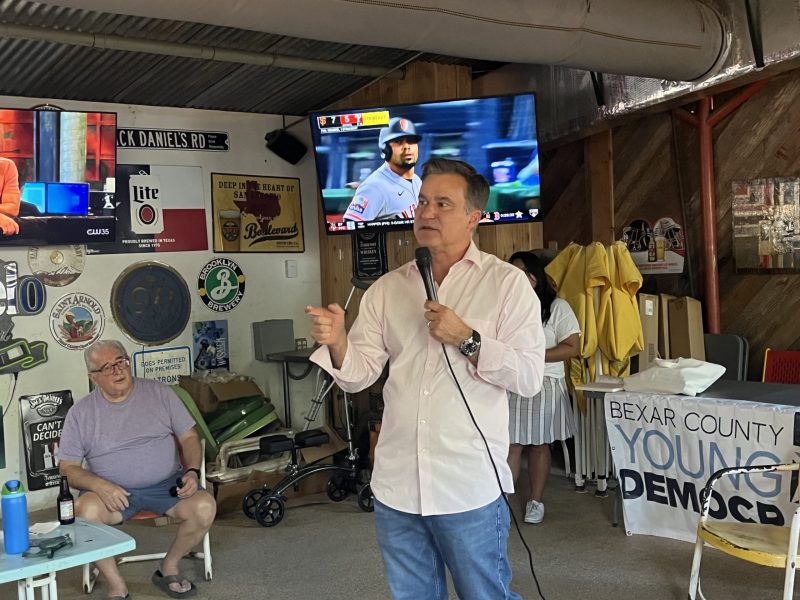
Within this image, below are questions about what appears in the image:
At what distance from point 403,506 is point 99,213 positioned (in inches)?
172

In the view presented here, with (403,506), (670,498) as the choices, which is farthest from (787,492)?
(403,506)

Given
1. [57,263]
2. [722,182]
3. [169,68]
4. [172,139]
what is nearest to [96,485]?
[57,263]

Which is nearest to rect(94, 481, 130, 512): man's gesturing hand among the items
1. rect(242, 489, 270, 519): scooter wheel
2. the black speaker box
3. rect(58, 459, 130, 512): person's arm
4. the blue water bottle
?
rect(58, 459, 130, 512): person's arm

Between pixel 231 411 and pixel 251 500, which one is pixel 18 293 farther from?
pixel 251 500

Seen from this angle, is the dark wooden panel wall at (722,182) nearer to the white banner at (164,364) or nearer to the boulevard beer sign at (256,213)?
the boulevard beer sign at (256,213)

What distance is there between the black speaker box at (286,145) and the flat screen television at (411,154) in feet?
3.39

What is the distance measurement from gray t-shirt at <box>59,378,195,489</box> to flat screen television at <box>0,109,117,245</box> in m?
1.86

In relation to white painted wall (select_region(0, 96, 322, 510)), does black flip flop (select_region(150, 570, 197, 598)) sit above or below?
below

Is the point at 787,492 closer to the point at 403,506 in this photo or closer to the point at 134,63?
the point at 403,506

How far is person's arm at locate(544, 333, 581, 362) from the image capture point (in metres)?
4.75

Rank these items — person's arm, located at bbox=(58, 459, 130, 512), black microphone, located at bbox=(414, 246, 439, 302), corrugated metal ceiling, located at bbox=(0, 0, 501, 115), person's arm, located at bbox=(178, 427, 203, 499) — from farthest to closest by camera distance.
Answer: corrugated metal ceiling, located at bbox=(0, 0, 501, 115) → person's arm, located at bbox=(178, 427, 203, 499) → person's arm, located at bbox=(58, 459, 130, 512) → black microphone, located at bbox=(414, 246, 439, 302)

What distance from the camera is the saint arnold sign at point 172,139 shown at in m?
6.39

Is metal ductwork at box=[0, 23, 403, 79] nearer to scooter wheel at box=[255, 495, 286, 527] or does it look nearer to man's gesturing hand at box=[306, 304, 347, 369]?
scooter wheel at box=[255, 495, 286, 527]

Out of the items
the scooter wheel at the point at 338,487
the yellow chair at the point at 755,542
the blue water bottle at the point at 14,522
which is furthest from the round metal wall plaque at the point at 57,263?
the yellow chair at the point at 755,542
